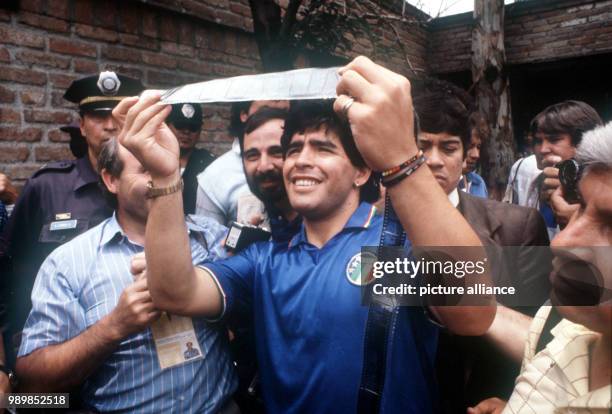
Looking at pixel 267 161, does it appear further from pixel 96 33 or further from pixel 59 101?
pixel 96 33

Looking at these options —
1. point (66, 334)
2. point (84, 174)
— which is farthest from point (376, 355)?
point (84, 174)

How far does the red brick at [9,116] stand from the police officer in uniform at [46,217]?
61cm

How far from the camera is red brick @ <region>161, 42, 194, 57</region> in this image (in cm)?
316

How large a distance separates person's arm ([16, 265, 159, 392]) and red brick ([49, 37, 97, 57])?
5.81 feet

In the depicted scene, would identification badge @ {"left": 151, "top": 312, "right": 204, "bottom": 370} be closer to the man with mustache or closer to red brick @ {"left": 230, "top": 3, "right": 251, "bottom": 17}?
the man with mustache

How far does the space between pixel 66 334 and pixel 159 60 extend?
228 centimetres

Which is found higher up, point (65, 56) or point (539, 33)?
point (539, 33)

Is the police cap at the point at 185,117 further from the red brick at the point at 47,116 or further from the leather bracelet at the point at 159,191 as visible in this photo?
the leather bracelet at the point at 159,191

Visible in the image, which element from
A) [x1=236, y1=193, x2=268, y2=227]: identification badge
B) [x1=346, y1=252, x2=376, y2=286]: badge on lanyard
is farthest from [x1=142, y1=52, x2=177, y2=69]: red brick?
[x1=346, y1=252, x2=376, y2=286]: badge on lanyard

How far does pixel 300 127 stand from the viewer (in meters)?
1.31

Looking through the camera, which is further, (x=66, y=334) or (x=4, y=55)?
(x=4, y=55)

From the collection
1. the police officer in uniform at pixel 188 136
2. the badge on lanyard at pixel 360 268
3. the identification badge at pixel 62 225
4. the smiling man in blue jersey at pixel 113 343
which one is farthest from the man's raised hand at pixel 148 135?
the police officer in uniform at pixel 188 136

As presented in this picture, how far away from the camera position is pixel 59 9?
257 centimetres

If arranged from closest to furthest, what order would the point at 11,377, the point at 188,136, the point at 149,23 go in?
the point at 11,377, the point at 188,136, the point at 149,23
